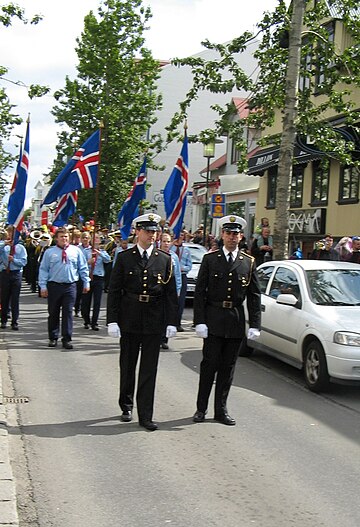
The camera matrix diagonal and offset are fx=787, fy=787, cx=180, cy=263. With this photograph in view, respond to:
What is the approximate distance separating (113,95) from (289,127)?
2217 centimetres

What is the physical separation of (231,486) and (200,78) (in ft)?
44.4

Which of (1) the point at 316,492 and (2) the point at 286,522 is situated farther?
(1) the point at 316,492

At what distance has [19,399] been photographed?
8359mm

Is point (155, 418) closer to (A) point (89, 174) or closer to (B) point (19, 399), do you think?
(B) point (19, 399)

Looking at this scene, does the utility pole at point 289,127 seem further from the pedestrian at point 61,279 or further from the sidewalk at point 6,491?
the sidewalk at point 6,491

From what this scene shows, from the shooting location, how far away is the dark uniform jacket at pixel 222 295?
7.54 metres

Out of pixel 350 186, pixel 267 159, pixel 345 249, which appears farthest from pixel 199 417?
pixel 267 159

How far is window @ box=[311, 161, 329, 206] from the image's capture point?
26.8 metres

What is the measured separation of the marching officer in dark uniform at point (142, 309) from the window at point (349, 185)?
17.6m

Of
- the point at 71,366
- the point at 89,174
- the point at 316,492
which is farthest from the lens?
the point at 89,174

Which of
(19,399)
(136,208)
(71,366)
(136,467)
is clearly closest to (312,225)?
(136,208)

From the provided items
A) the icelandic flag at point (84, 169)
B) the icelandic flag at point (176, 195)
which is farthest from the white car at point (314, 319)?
the icelandic flag at point (84, 169)

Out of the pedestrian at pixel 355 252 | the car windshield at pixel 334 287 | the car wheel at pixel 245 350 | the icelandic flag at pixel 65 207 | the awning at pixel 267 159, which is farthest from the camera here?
the awning at pixel 267 159

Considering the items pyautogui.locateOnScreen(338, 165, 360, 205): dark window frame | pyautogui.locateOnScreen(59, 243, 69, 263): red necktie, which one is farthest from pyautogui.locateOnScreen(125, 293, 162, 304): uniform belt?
pyautogui.locateOnScreen(338, 165, 360, 205): dark window frame
